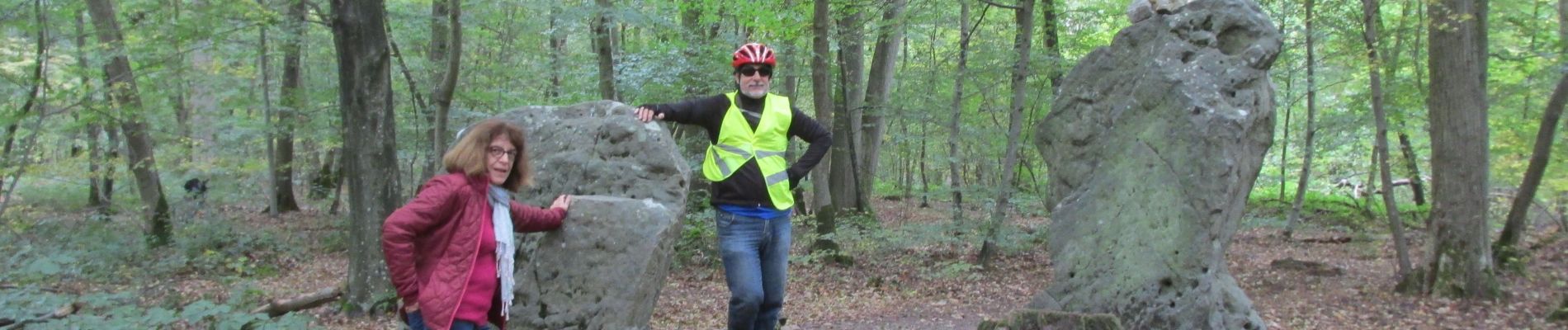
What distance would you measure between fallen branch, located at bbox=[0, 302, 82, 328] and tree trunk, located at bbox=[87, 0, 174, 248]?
535 centimetres

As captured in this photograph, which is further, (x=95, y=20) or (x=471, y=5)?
(x=471, y=5)

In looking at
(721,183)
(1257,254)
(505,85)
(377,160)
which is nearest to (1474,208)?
(1257,254)

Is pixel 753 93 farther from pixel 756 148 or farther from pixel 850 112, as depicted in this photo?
pixel 850 112

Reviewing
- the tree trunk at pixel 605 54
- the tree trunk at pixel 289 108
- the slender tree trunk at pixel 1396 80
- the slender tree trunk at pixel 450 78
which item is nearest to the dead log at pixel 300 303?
the slender tree trunk at pixel 450 78

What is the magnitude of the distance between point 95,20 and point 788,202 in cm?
1129

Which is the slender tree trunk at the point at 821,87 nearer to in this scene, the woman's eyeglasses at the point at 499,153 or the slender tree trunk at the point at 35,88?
the woman's eyeglasses at the point at 499,153

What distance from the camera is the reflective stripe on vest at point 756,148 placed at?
13.0 feet

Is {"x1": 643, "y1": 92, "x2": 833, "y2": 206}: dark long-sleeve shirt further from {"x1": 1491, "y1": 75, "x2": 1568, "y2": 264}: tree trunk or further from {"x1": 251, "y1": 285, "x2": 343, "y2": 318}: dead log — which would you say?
{"x1": 1491, "y1": 75, "x2": 1568, "y2": 264}: tree trunk

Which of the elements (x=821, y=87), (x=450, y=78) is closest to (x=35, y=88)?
A: (x=450, y=78)

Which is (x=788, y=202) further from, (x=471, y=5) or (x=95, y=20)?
(x=95, y=20)

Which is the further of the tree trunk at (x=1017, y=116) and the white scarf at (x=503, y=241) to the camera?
the tree trunk at (x=1017, y=116)

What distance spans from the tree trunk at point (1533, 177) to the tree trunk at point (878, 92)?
264 inches

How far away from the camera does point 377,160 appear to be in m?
6.96

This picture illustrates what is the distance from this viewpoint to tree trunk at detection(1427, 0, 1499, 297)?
766 cm
